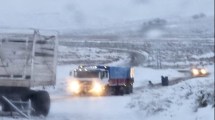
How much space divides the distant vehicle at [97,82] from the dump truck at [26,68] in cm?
1648

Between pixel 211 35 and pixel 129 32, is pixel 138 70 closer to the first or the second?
pixel 129 32

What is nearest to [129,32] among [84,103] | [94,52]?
[94,52]

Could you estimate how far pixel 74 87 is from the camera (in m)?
41.2

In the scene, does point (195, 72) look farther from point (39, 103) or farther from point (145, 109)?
Answer: point (39, 103)

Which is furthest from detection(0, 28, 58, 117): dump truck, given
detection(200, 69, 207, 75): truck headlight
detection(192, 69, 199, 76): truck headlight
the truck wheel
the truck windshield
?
detection(192, 69, 199, 76): truck headlight

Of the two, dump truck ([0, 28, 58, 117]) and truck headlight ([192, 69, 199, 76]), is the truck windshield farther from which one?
dump truck ([0, 28, 58, 117])

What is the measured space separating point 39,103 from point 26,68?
167 centimetres

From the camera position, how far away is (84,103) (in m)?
31.2

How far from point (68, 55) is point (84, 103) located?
102ft

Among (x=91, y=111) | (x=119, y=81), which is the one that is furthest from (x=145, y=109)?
(x=119, y=81)

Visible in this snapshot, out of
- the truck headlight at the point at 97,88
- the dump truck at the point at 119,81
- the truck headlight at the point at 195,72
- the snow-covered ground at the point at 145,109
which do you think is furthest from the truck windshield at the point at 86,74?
the truck headlight at the point at 195,72

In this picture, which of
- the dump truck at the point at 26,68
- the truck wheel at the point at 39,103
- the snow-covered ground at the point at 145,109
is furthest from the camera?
the truck wheel at the point at 39,103

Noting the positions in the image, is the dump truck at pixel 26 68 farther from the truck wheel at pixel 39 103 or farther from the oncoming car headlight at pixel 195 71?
the oncoming car headlight at pixel 195 71

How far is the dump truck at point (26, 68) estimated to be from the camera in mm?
22750
